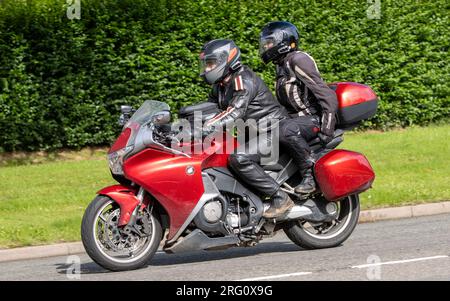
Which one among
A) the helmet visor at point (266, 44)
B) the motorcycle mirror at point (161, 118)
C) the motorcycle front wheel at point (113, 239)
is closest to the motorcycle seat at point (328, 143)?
the helmet visor at point (266, 44)

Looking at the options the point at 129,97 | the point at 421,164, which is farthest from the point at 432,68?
the point at 129,97

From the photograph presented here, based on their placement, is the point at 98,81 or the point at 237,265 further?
the point at 98,81

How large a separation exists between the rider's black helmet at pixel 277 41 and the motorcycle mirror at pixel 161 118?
4.56 feet

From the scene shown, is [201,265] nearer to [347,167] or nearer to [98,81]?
[347,167]

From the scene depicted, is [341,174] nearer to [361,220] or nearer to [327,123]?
[327,123]

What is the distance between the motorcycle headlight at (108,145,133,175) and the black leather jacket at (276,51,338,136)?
179 centimetres

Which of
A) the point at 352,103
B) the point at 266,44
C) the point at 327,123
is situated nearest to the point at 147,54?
the point at 266,44

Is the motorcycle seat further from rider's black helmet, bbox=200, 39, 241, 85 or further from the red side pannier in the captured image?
rider's black helmet, bbox=200, 39, 241, 85

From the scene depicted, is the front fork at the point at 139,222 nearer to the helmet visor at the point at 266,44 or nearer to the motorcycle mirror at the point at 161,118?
the motorcycle mirror at the point at 161,118

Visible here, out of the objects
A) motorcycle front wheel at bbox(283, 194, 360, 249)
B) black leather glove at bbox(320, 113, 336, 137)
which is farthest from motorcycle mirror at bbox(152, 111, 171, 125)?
motorcycle front wheel at bbox(283, 194, 360, 249)

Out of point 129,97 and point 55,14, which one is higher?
point 55,14
